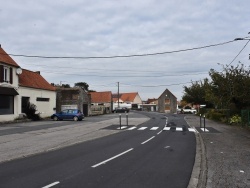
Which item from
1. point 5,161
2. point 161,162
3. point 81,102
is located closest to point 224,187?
point 161,162

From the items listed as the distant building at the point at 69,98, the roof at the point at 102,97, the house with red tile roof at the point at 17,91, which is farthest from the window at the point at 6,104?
the roof at the point at 102,97

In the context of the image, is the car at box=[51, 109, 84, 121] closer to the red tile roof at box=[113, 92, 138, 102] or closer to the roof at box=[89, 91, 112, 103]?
the roof at box=[89, 91, 112, 103]

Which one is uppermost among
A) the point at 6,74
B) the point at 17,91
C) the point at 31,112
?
the point at 6,74

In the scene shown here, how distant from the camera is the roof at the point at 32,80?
44.5 metres

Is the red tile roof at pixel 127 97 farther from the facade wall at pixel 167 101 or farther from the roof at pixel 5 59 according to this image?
the roof at pixel 5 59

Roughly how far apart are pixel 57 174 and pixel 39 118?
35.5 meters

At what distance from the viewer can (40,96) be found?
4709 centimetres

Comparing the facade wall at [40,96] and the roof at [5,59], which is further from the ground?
the roof at [5,59]

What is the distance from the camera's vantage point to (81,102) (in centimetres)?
5988

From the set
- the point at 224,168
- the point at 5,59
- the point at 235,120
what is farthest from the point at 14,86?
the point at 224,168

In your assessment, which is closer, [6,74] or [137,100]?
[6,74]

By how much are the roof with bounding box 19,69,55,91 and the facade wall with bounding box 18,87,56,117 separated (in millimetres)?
555

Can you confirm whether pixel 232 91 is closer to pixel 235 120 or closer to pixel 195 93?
pixel 235 120

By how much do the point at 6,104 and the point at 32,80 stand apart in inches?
391
